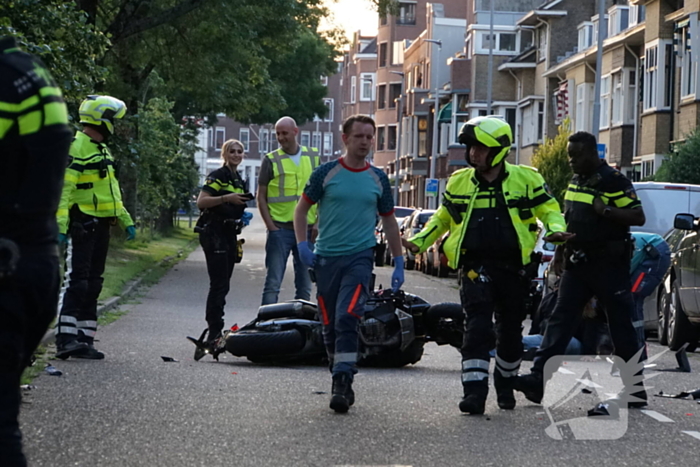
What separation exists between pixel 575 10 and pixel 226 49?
98.5 feet

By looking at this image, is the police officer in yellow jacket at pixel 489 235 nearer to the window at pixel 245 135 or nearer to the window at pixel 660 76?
the window at pixel 660 76

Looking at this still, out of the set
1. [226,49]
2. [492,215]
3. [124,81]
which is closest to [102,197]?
[492,215]

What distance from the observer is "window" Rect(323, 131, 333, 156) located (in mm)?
154000

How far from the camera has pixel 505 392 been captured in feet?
28.6

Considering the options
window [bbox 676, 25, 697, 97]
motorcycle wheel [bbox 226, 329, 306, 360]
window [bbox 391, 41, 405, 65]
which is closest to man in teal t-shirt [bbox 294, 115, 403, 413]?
motorcycle wheel [bbox 226, 329, 306, 360]

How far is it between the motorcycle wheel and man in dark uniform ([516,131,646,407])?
2535 mm

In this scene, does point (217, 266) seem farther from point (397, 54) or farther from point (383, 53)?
point (383, 53)

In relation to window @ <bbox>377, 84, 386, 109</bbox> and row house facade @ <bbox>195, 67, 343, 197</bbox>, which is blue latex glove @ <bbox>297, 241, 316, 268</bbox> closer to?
window @ <bbox>377, 84, 386, 109</bbox>

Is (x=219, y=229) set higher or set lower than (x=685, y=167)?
lower

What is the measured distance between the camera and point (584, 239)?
906cm

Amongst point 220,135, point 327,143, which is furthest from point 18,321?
point 327,143

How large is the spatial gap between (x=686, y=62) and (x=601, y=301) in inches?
1143

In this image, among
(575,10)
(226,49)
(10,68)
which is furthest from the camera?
(575,10)

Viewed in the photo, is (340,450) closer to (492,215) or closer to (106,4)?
(492,215)
